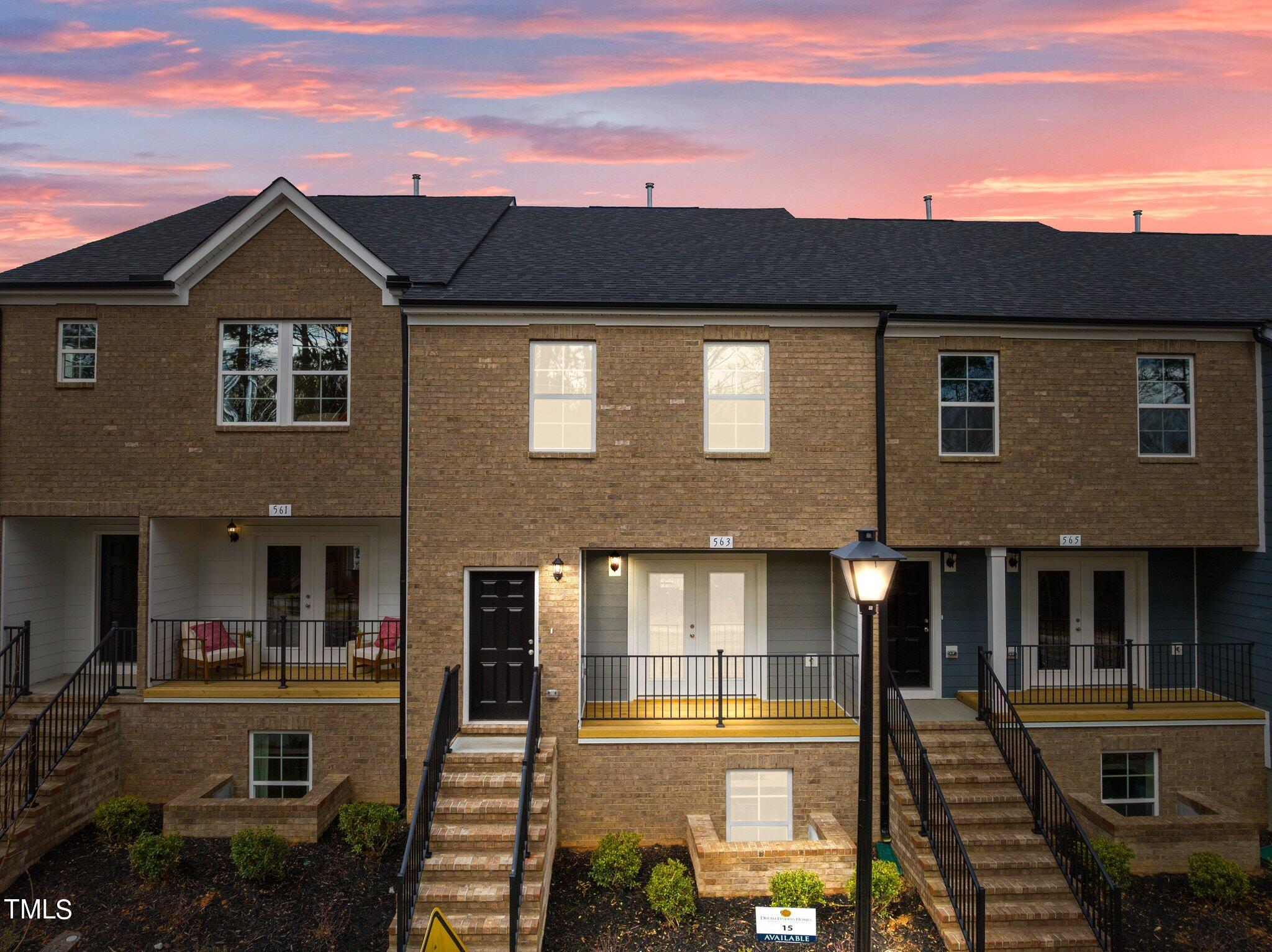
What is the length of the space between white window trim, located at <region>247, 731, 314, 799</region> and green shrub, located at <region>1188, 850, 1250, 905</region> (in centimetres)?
1166

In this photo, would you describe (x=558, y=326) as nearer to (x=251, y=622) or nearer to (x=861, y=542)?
(x=861, y=542)

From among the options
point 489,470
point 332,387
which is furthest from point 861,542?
point 332,387

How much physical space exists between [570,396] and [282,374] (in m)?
4.37

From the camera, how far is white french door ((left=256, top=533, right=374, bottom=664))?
496 inches

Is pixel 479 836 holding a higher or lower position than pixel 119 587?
lower

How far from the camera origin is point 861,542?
632 centimetres

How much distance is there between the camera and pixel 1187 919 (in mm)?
8477

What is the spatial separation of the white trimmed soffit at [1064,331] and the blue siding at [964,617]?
373 cm

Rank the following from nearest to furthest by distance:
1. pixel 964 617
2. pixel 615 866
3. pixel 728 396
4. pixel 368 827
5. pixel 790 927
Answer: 1. pixel 790 927
2. pixel 615 866
3. pixel 368 827
4. pixel 728 396
5. pixel 964 617

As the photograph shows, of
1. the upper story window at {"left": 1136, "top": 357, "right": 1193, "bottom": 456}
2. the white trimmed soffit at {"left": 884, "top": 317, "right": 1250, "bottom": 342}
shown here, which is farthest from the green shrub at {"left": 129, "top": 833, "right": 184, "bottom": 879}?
the upper story window at {"left": 1136, "top": 357, "right": 1193, "bottom": 456}

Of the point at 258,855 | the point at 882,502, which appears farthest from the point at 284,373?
the point at 882,502

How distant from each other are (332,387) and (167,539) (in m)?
3.62

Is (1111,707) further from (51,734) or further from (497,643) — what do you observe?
(51,734)

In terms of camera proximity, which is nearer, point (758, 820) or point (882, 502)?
point (758, 820)
